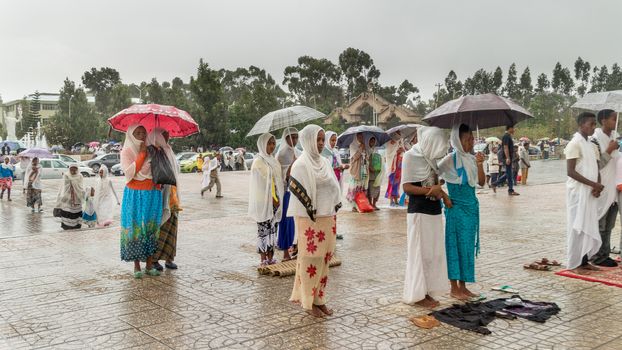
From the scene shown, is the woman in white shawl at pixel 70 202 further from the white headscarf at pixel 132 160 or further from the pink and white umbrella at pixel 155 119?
the white headscarf at pixel 132 160

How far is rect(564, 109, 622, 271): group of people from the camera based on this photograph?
6.08 metres

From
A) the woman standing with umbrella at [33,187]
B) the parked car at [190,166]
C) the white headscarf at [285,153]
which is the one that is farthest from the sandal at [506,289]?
the parked car at [190,166]

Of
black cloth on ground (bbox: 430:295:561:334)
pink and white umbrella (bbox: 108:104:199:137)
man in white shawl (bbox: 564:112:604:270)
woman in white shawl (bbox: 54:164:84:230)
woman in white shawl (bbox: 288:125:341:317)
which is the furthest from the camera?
woman in white shawl (bbox: 54:164:84:230)

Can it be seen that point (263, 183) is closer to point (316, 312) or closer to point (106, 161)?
point (316, 312)

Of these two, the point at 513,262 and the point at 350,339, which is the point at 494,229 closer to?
the point at 513,262

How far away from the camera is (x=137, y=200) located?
20.9 ft

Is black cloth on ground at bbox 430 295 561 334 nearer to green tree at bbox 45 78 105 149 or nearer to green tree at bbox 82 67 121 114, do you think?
green tree at bbox 45 78 105 149

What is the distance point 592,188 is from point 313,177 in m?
3.28

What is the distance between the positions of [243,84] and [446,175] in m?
72.8

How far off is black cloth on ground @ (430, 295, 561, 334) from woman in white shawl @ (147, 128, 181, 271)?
338cm

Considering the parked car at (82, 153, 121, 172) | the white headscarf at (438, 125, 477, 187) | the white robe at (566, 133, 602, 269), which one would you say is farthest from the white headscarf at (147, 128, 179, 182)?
the parked car at (82, 153, 121, 172)

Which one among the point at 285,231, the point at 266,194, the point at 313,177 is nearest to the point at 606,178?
the point at 313,177

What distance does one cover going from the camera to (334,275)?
637cm

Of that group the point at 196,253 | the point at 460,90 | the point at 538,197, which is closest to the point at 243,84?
the point at 460,90
